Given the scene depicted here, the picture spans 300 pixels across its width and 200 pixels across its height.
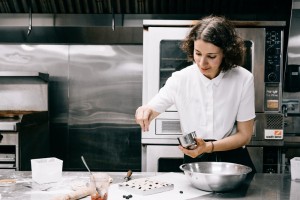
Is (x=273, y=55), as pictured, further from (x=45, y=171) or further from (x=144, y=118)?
(x=45, y=171)

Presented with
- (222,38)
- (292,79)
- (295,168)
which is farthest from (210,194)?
(292,79)

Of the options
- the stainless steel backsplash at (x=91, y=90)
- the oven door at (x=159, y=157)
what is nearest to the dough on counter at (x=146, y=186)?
the oven door at (x=159, y=157)

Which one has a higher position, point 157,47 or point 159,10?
point 159,10

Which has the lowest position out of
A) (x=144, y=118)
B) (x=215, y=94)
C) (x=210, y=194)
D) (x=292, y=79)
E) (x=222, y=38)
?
(x=210, y=194)

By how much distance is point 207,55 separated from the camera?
212cm

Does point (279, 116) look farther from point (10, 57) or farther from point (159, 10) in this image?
point (10, 57)

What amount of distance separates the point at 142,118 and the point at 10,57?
2.62m

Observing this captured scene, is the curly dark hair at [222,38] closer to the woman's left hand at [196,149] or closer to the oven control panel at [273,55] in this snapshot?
the woman's left hand at [196,149]

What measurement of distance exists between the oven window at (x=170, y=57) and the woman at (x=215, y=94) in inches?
32.0

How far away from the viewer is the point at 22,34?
408cm

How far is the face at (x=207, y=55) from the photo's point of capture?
2.11 m

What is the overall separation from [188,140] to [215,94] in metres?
0.56

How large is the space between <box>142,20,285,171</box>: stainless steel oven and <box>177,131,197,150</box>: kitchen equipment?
133 centimetres

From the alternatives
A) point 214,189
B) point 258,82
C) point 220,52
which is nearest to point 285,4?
point 258,82
